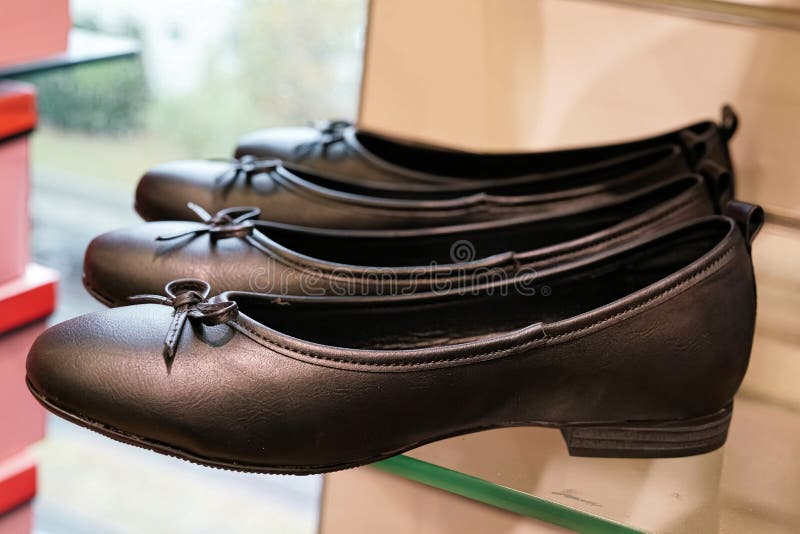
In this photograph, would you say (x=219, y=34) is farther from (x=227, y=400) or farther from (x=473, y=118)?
(x=227, y=400)

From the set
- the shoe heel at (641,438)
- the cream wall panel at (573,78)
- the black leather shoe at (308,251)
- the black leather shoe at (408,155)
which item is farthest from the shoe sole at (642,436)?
the cream wall panel at (573,78)

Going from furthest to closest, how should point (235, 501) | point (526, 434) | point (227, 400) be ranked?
point (235, 501), point (526, 434), point (227, 400)

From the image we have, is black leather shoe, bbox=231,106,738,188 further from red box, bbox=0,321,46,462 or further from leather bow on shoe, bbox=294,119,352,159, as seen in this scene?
red box, bbox=0,321,46,462

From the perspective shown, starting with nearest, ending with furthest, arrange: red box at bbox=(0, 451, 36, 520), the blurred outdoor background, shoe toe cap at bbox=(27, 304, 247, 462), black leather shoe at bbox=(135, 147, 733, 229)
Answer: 1. shoe toe cap at bbox=(27, 304, 247, 462)
2. black leather shoe at bbox=(135, 147, 733, 229)
3. red box at bbox=(0, 451, 36, 520)
4. the blurred outdoor background

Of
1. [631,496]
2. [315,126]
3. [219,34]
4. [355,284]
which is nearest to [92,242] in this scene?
[355,284]

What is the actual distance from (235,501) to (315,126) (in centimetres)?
60

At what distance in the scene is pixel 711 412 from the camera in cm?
58

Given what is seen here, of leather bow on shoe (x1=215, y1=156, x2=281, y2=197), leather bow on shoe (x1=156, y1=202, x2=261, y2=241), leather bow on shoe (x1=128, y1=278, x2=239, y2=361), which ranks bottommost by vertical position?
leather bow on shoe (x1=128, y1=278, x2=239, y2=361)

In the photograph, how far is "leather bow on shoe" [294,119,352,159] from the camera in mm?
803

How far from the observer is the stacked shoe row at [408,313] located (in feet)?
1.63

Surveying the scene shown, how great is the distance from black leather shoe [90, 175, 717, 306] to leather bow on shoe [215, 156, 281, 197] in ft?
0.18

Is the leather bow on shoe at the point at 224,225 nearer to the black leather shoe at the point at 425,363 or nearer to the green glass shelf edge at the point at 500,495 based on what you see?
the black leather shoe at the point at 425,363

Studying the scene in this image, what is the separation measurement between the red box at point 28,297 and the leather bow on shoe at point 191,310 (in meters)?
0.32

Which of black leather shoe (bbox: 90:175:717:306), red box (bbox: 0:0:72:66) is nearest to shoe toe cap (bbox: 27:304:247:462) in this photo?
black leather shoe (bbox: 90:175:717:306)
